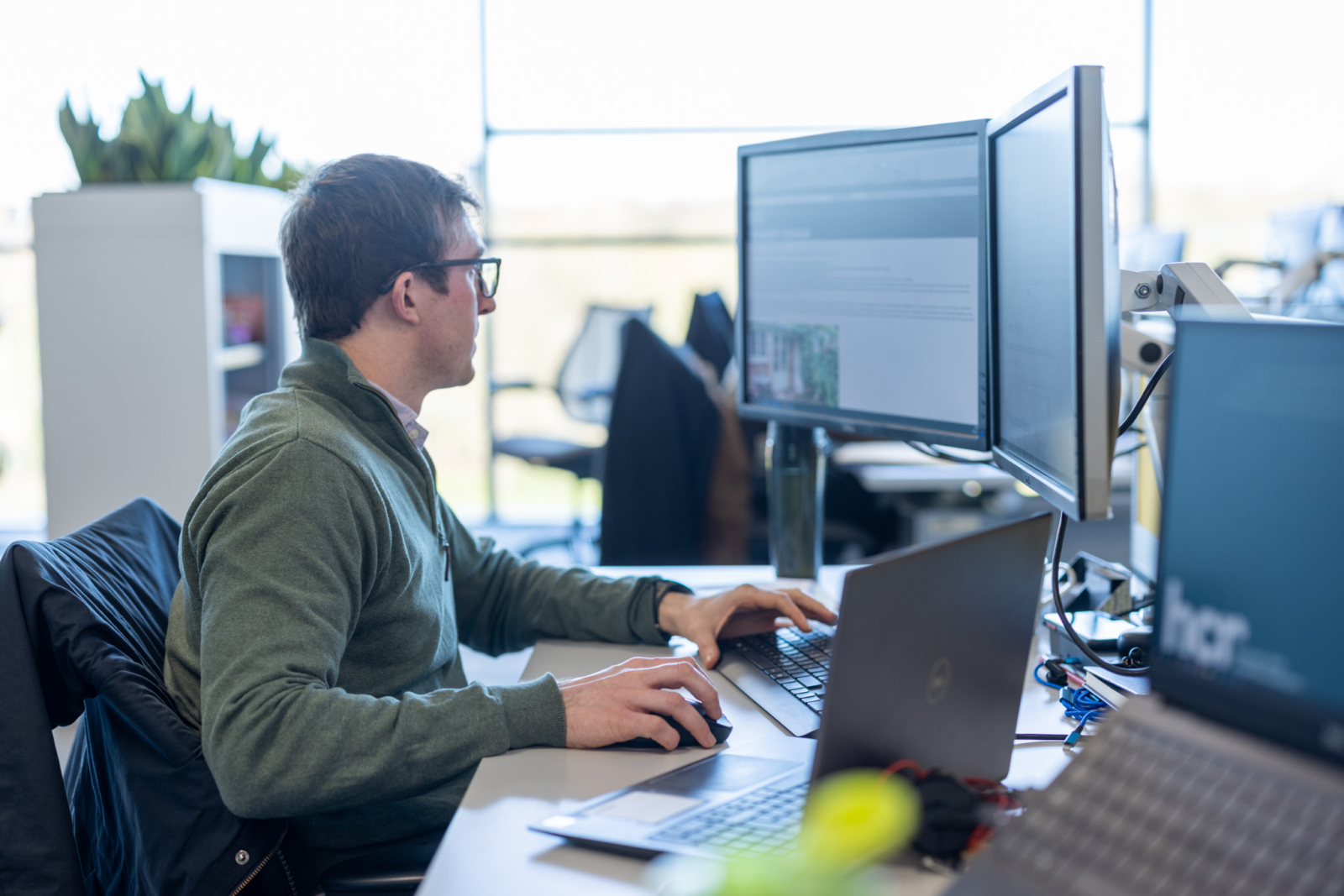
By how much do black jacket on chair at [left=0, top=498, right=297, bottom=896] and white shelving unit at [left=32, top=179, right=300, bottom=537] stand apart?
1.52 m

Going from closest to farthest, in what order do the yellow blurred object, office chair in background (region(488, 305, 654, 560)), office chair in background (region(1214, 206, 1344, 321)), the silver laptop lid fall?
1. the yellow blurred object
2. the silver laptop lid
3. office chair in background (region(1214, 206, 1344, 321))
4. office chair in background (region(488, 305, 654, 560))

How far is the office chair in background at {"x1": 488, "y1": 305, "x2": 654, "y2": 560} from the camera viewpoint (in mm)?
3957

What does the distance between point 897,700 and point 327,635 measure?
0.52 m

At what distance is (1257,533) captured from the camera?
0.58 meters

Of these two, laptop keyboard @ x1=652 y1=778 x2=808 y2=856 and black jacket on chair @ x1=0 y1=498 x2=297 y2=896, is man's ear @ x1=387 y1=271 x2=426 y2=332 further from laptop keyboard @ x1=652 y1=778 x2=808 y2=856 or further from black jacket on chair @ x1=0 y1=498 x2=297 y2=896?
laptop keyboard @ x1=652 y1=778 x2=808 y2=856

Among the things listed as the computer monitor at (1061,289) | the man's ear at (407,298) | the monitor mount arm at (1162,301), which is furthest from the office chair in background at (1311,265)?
the man's ear at (407,298)

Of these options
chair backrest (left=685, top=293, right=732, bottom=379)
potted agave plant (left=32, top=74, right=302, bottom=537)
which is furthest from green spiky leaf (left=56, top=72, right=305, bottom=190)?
chair backrest (left=685, top=293, right=732, bottom=379)

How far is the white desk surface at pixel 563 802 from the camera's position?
2.43 feet

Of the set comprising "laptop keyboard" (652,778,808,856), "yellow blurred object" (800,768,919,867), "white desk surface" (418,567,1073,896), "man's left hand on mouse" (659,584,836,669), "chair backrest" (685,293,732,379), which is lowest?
"white desk surface" (418,567,1073,896)

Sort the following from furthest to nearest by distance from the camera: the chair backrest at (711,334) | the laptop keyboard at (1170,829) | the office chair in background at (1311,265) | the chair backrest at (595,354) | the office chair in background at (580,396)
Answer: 1. the chair backrest at (595,354)
2. the office chair in background at (580,396)
3. the chair backrest at (711,334)
4. the office chair in background at (1311,265)
5. the laptop keyboard at (1170,829)

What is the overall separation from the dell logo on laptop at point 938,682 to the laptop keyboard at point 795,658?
289mm

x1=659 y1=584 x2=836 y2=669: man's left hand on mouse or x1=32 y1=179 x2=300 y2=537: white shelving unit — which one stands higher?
x1=32 y1=179 x2=300 y2=537: white shelving unit

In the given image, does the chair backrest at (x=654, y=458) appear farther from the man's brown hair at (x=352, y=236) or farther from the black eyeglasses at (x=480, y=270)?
the man's brown hair at (x=352, y=236)

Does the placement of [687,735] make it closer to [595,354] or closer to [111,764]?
[111,764]
